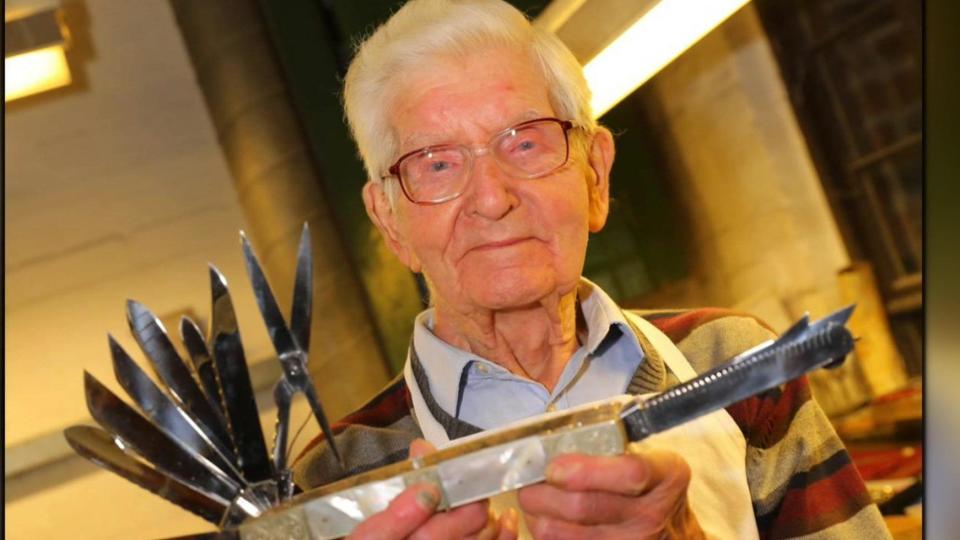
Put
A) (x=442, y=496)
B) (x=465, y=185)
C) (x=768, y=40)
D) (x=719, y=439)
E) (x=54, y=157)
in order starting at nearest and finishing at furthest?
1. (x=442, y=496)
2. (x=465, y=185)
3. (x=719, y=439)
4. (x=54, y=157)
5. (x=768, y=40)

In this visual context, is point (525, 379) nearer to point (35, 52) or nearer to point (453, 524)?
point (453, 524)

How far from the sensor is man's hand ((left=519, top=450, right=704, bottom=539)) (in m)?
0.65

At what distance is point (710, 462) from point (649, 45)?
442mm

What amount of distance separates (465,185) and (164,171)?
385 millimetres

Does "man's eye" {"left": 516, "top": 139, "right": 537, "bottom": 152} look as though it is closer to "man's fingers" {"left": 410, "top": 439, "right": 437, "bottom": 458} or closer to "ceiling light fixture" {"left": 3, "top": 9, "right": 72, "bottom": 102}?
"man's fingers" {"left": 410, "top": 439, "right": 437, "bottom": 458}

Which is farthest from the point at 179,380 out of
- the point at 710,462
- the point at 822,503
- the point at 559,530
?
the point at 822,503

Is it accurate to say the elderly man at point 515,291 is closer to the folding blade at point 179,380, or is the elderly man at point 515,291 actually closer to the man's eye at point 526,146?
the man's eye at point 526,146

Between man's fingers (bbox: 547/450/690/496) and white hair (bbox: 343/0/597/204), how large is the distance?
359 millimetres

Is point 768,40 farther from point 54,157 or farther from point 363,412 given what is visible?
point 54,157

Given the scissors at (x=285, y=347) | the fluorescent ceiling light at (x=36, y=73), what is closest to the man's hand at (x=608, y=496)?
the scissors at (x=285, y=347)

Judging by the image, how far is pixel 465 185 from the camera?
0.88 meters

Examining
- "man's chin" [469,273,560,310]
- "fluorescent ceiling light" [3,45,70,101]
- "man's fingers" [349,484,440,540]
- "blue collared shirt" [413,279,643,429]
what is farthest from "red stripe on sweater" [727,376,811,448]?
"fluorescent ceiling light" [3,45,70,101]

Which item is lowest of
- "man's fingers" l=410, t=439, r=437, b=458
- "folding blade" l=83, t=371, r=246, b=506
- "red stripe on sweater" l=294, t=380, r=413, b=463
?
"man's fingers" l=410, t=439, r=437, b=458

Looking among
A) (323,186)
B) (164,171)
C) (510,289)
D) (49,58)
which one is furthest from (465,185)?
(49,58)
